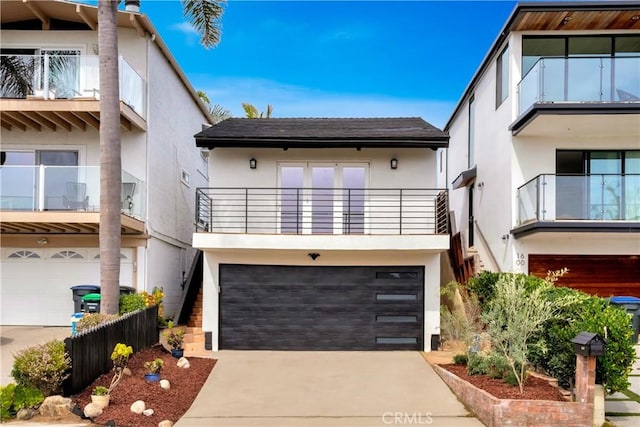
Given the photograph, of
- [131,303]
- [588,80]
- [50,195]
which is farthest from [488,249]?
[50,195]

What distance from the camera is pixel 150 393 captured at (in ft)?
27.5

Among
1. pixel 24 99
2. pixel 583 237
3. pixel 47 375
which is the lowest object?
pixel 47 375

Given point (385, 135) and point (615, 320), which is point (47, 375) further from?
point (385, 135)

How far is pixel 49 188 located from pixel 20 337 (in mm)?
3921

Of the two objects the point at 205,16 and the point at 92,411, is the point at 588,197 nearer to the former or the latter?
the point at 205,16

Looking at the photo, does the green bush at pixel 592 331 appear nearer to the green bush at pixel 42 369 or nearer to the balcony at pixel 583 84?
the balcony at pixel 583 84

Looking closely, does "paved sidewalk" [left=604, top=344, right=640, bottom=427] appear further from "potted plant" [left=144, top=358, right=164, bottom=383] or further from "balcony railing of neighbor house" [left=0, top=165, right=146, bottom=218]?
"balcony railing of neighbor house" [left=0, top=165, right=146, bottom=218]

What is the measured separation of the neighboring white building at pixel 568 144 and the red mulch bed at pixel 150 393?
8.99 m

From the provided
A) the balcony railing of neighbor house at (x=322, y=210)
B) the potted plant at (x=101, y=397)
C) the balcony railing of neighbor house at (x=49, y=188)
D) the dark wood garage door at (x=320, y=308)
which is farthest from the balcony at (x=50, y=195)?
the potted plant at (x=101, y=397)

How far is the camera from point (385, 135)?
1354cm

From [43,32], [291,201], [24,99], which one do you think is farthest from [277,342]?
[43,32]

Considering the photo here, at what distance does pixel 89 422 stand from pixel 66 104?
9247 mm

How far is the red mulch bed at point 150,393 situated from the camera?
289 inches
